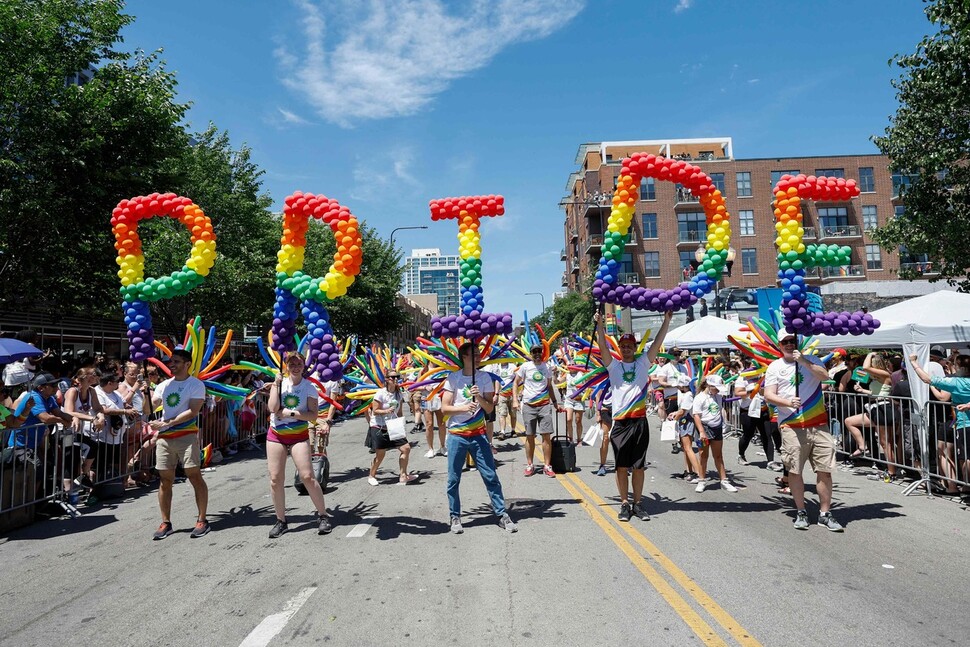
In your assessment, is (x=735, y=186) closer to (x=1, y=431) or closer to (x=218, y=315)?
(x=218, y=315)

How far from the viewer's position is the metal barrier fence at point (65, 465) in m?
6.80

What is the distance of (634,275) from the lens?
50812mm

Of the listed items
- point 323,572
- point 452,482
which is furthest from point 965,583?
point 323,572

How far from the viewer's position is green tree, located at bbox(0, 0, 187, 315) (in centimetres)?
1208

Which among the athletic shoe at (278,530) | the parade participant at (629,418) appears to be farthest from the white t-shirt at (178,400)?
the parade participant at (629,418)

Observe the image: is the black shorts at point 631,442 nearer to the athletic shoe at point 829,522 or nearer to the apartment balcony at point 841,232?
the athletic shoe at point 829,522

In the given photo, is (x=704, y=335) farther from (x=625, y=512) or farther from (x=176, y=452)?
(x=176, y=452)

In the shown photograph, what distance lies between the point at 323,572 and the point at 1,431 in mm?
4358

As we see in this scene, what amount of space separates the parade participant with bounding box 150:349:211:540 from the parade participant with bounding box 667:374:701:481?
5742 millimetres

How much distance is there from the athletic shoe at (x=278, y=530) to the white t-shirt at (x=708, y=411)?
5506 mm

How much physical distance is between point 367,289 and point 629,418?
2800 cm

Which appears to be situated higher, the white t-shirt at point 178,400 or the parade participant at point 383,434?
the white t-shirt at point 178,400

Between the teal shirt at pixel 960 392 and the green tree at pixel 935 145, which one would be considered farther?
the green tree at pixel 935 145

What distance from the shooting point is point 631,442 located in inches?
259
